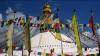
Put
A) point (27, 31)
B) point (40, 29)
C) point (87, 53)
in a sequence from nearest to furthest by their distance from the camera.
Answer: point (27, 31) < point (87, 53) < point (40, 29)

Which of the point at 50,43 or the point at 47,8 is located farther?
the point at 47,8

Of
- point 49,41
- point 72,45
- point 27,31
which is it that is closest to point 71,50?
point 72,45

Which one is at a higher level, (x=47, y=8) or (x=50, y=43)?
(x=47, y=8)

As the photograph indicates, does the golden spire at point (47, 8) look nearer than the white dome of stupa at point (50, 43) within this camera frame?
No

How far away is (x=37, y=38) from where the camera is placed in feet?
143

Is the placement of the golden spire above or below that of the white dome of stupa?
above

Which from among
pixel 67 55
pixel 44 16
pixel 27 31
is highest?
pixel 44 16

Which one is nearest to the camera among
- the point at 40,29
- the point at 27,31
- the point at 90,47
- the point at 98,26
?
the point at 27,31

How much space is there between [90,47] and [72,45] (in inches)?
93.8

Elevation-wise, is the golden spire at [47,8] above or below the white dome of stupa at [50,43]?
above

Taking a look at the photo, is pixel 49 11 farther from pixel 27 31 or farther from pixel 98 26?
pixel 27 31

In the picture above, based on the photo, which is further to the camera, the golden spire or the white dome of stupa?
the golden spire

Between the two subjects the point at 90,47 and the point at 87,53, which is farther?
the point at 90,47

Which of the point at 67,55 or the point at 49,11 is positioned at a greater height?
the point at 49,11
